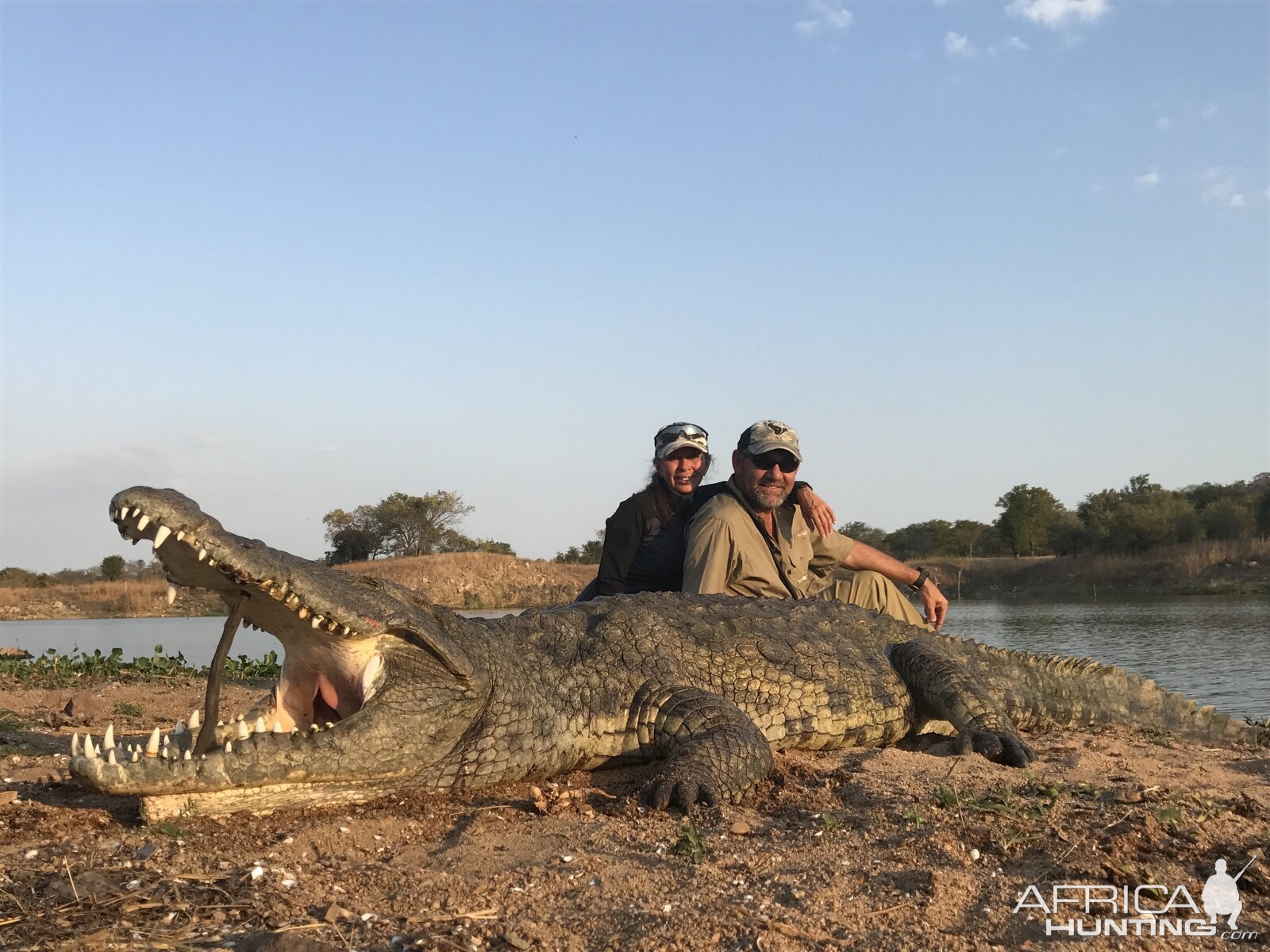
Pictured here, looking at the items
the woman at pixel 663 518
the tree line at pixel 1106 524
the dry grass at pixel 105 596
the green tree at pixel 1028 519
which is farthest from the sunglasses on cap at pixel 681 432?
the green tree at pixel 1028 519

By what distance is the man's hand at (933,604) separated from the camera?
7168mm

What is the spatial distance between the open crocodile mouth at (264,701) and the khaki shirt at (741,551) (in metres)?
2.86

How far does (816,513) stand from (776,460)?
66cm

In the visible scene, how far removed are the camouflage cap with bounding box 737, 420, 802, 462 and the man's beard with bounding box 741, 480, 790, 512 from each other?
8.9 inches

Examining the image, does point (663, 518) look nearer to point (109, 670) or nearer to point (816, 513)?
point (816, 513)

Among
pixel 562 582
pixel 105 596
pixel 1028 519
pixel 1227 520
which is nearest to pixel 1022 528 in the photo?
pixel 1028 519

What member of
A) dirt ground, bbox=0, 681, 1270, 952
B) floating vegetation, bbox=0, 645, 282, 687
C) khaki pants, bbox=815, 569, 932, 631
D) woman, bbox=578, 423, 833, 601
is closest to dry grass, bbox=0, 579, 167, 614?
floating vegetation, bbox=0, 645, 282, 687

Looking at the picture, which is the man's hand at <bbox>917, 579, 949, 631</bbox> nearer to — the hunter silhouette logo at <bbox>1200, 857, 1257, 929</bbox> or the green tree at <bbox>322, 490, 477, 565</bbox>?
the hunter silhouette logo at <bbox>1200, 857, 1257, 929</bbox>

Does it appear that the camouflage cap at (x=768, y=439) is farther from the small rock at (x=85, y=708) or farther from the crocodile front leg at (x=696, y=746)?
the small rock at (x=85, y=708)

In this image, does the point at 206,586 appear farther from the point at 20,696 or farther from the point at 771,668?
the point at 20,696

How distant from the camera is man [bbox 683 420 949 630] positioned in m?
6.45

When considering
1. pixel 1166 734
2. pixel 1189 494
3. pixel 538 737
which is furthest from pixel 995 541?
pixel 538 737

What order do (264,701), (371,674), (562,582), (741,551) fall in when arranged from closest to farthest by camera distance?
(371,674) → (264,701) → (741,551) → (562,582)

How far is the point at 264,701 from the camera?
3918mm
